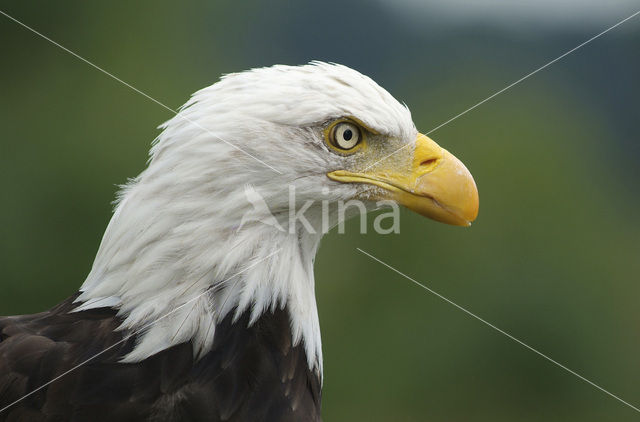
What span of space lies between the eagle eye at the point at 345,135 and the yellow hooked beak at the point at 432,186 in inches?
4.6

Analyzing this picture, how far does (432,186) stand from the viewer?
228 cm

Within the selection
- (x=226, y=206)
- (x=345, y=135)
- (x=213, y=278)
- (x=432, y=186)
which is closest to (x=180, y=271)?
(x=213, y=278)

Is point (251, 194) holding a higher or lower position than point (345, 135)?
lower

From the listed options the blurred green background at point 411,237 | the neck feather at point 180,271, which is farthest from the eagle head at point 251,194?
the blurred green background at point 411,237

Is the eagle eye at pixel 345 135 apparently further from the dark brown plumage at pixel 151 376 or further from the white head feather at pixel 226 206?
the dark brown plumage at pixel 151 376

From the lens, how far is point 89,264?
257 inches

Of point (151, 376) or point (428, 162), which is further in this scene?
point (428, 162)

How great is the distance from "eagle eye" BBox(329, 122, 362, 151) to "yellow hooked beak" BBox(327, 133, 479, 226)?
0.39 feet

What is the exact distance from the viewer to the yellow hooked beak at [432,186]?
2.27 m

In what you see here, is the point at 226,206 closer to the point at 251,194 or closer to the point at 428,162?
the point at 251,194

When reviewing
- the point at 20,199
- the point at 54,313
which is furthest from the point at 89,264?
the point at 54,313

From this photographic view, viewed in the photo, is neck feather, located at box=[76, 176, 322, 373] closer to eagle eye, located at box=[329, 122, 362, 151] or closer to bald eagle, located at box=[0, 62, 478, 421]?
bald eagle, located at box=[0, 62, 478, 421]

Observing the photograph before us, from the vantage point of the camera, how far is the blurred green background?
6.92 metres

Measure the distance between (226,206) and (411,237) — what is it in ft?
20.2
